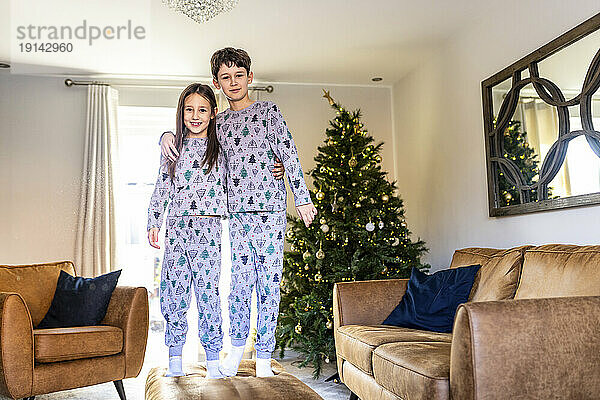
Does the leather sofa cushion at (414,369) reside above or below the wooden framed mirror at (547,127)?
below

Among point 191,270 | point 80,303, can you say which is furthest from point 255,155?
point 80,303

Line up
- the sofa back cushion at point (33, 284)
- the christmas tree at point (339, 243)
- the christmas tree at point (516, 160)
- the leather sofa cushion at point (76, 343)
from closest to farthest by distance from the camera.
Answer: the leather sofa cushion at point (76, 343)
the christmas tree at point (516, 160)
the sofa back cushion at point (33, 284)
the christmas tree at point (339, 243)

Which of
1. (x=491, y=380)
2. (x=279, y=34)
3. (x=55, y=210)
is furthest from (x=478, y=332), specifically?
(x=55, y=210)

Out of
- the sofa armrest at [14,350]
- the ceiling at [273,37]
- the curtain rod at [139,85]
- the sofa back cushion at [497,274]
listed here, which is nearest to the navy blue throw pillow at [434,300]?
the sofa back cushion at [497,274]

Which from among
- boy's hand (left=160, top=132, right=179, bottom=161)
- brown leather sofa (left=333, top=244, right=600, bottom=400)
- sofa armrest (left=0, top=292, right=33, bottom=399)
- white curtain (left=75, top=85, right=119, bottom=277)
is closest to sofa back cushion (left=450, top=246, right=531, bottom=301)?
brown leather sofa (left=333, top=244, right=600, bottom=400)

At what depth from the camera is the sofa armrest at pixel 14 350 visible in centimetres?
327

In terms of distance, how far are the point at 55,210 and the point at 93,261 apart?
0.59 meters

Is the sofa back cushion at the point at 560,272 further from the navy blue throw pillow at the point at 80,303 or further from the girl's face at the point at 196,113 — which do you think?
the navy blue throw pillow at the point at 80,303

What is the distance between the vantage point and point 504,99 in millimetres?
4043

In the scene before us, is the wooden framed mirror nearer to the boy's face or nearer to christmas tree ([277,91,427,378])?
christmas tree ([277,91,427,378])

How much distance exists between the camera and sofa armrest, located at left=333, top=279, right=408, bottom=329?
3775 millimetres

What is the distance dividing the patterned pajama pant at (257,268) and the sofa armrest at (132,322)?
161 cm

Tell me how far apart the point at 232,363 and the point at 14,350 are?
1613 millimetres

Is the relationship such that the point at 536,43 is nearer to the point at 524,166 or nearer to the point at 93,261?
the point at 524,166
